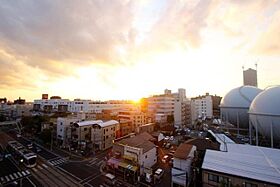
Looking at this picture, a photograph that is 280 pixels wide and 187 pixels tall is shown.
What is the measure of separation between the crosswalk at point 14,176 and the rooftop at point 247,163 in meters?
24.3

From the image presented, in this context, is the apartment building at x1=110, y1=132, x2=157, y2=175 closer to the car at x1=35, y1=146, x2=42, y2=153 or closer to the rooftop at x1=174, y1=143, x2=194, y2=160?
the rooftop at x1=174, y1=143, x2=194, y2=160

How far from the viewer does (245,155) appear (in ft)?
62.0

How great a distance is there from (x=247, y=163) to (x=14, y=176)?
1169 inches

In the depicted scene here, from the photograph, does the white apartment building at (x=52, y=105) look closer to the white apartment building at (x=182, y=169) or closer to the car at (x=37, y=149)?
the car at (x=37, y=149)

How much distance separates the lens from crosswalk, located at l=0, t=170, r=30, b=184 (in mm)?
21294

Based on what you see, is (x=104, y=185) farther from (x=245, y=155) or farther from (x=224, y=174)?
(x=245, y=155)

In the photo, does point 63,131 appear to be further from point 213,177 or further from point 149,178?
point 213,177

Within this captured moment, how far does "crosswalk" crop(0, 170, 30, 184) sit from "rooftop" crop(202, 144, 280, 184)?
24.3m

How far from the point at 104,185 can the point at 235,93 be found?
31.4 meters

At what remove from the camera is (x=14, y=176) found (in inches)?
889

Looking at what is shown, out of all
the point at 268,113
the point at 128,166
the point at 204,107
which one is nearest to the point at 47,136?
the point at 128,166

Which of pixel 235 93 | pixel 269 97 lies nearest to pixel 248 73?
pixel 235 93

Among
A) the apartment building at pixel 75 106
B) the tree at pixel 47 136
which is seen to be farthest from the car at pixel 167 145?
the apartment building at pixel 75 106

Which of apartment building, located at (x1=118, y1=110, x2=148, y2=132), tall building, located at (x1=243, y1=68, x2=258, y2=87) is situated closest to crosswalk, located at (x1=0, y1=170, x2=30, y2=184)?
apartment building, located at (x1=118, y1=110, x2=148, y2=132)
